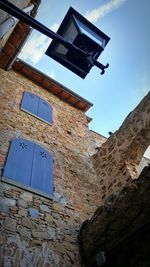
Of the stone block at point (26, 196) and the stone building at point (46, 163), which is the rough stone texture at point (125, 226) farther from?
the stone block at point (26, 196)

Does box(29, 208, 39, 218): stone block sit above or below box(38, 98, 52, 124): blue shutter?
below

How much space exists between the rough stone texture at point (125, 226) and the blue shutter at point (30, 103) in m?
4.43

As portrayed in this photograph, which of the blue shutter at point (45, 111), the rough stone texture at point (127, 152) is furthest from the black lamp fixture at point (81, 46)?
the blue shutter at point (45, 111)

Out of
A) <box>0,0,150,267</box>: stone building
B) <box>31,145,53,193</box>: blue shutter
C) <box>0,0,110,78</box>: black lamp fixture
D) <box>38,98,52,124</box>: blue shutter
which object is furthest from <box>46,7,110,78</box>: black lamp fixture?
<box>38,98,52,124</box>: blue shutter

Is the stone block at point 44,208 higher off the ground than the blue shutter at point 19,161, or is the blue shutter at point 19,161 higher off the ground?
the blue shutter at point 19,161

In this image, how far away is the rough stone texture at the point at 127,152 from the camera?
5973 millimetres

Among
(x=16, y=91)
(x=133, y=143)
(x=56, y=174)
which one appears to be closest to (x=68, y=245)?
(x=56, y=174)

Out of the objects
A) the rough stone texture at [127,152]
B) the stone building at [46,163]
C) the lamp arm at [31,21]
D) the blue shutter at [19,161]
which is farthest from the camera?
the rough stone texture at [127,152]

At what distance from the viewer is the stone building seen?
13.3 ft

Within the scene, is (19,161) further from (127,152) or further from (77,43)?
(77,43)

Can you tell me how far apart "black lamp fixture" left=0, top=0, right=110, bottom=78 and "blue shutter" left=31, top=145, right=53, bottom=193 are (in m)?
3.20

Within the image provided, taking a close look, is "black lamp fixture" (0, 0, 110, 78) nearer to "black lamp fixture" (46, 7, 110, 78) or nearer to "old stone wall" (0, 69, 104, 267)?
"black lamp fixture" (46, 7, 110, 78)

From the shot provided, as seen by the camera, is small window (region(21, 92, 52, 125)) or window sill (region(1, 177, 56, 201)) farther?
small window (region(21, 92, 52, 125))

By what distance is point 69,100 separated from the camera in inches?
394
